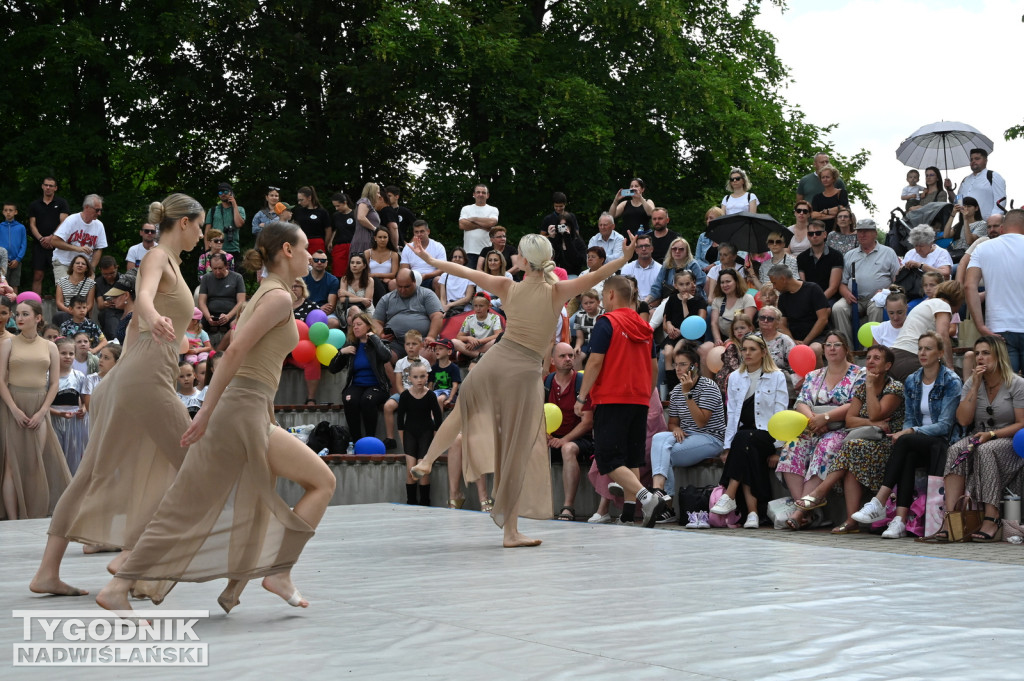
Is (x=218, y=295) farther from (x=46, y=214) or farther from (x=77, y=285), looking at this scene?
(x=46, y=214)

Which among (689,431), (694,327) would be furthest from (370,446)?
(694,327)

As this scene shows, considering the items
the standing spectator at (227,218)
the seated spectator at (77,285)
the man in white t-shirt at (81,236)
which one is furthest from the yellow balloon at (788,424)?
the man in white t-shirt at (81,236)

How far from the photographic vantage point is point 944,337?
11.0 metres

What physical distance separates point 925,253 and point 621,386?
5690 millimetres

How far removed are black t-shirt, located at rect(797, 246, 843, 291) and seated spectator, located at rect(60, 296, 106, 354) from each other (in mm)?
8651

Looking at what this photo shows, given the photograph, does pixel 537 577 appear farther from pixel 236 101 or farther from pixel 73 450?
pixel 236 101

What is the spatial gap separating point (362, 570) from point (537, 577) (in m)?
1.08

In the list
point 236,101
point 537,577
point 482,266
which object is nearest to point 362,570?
point 537,577

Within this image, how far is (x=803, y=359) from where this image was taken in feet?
39.1

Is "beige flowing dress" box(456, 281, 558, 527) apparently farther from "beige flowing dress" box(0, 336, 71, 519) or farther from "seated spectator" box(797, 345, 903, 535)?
"beige flowing dress" box(0, 336, 71, 519)

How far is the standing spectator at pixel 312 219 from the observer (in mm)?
17969

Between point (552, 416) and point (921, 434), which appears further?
point (552, 416)

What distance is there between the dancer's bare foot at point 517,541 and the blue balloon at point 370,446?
5333 mm

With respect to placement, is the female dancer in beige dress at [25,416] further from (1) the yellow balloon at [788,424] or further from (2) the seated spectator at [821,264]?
(2) the seated spectator at [821,264]
